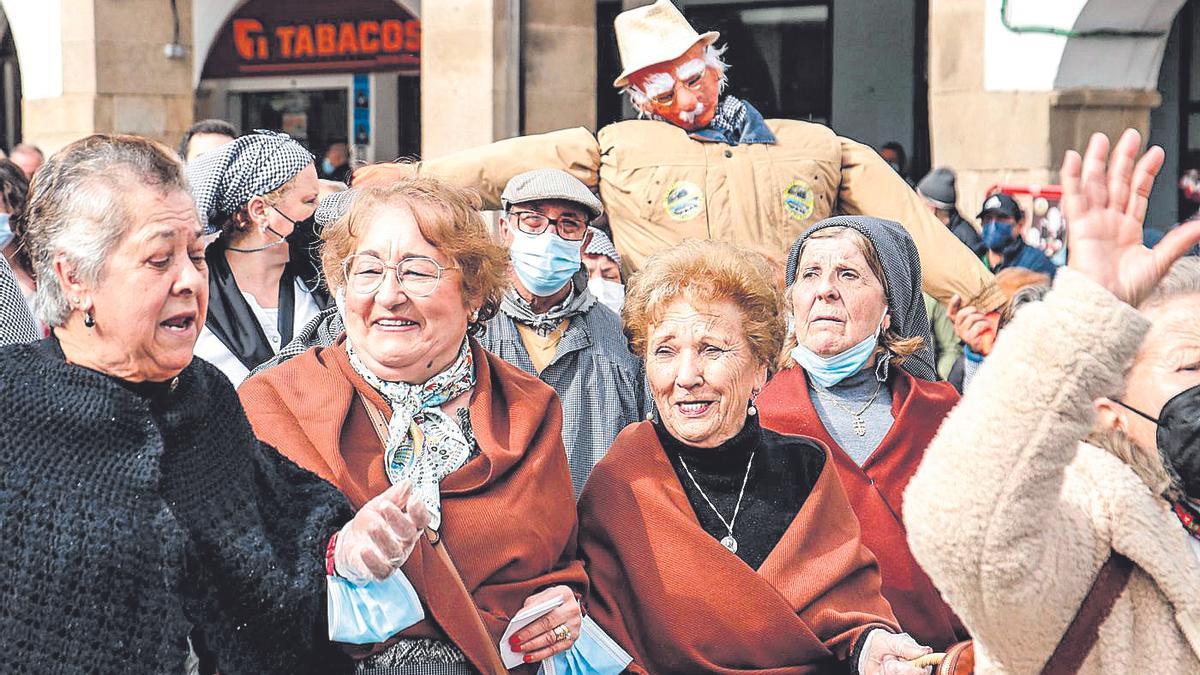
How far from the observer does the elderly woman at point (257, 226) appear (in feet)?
15.2

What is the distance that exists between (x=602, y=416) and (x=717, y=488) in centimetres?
81

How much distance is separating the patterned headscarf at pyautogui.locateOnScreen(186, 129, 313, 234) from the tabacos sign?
942 cm

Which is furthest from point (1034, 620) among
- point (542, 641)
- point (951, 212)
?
point (951, 212)

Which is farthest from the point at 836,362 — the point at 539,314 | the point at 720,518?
the point at 539,314

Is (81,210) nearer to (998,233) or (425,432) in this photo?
(425,432)

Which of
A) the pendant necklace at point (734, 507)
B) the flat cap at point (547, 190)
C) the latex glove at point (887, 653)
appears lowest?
the latex glove at point (887, 653)

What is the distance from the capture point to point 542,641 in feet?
10.0

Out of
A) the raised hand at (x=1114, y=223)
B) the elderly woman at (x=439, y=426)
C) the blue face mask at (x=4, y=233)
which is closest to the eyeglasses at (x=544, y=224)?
the elderly woman at (x=439, y=426)

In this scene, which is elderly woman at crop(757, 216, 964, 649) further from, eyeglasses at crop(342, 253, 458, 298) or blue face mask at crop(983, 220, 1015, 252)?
blue face mask at crop(983, 220, 1015, 252)

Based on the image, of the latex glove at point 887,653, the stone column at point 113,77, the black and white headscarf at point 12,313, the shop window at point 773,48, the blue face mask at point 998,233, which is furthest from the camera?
the shop window at point 773,48

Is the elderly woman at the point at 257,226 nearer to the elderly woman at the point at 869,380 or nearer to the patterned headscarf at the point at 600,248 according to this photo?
the patterned headscarf at the point at 600,248

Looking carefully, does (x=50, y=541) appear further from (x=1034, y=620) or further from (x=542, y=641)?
(x=1034, y=620)

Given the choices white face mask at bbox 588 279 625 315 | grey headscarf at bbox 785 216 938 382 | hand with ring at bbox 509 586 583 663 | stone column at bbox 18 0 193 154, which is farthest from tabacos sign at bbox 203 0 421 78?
hand with ring at bbox 509 586 583 663

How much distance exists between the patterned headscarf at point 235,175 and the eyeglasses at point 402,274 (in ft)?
5.22
